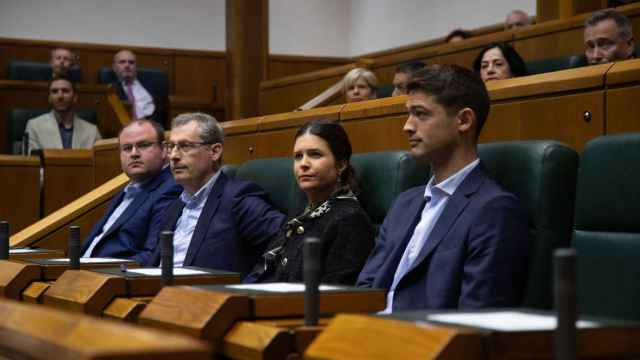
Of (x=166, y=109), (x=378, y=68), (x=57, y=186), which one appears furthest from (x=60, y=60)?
(x=378, y=68)

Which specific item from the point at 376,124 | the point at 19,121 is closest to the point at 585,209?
the point at 376,124

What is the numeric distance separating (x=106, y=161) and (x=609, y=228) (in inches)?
116

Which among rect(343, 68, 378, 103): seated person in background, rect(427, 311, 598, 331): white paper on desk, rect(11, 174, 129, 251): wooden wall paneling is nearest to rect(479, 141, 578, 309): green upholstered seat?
rect(427, 311, 598, 331): white paper on desk

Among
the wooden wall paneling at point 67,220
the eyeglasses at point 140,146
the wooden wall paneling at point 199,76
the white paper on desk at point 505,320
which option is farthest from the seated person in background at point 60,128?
the white paper on desk at point 505,320

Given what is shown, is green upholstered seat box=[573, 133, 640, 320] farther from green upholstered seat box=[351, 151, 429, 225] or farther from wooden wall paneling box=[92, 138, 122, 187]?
wooden wall paneling box=[92, 138, 122, 187]

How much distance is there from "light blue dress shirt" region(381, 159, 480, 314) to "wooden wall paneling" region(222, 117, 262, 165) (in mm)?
1243

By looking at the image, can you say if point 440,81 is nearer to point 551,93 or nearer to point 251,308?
point 551,93

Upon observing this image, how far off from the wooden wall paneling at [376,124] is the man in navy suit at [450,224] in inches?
18.0

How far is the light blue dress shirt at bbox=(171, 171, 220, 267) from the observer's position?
2648mm

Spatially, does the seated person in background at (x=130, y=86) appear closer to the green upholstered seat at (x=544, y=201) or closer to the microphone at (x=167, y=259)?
the microphone at (x=167, y=259)

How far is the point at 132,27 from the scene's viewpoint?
7.50m

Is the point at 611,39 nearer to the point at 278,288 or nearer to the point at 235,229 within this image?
the point at 235,229

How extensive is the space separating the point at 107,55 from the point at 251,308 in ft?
18.9

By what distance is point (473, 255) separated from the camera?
5.34ft
